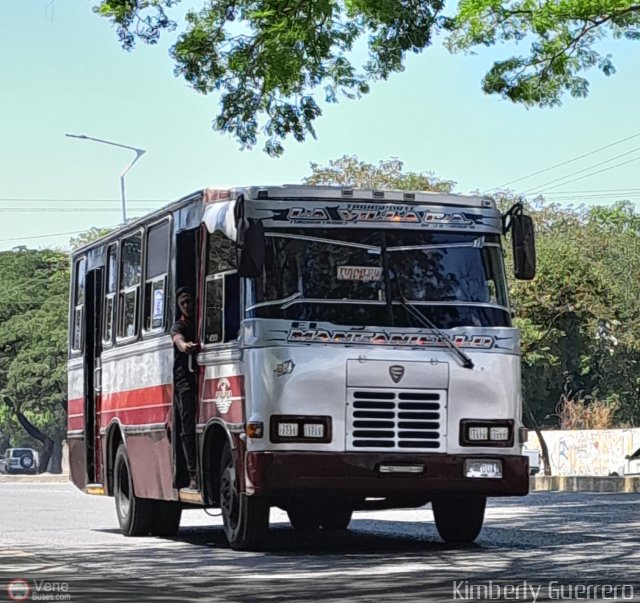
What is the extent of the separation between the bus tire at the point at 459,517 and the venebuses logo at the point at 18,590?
16.6 feet

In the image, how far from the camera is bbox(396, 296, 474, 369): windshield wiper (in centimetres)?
1507

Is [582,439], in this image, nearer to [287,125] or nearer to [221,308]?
[287,125]

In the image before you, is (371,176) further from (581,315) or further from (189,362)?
(189,362)

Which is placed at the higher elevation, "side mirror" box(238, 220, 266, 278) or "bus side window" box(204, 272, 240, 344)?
"side mirror" box(238, 220, 266, 278)

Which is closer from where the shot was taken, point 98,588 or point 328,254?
point 98,588

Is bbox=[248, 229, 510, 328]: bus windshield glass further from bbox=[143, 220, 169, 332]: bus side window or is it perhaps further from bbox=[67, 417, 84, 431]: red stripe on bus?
bbox=[67, 417, 84, 431]: red stripe on bus

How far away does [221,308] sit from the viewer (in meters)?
15.5

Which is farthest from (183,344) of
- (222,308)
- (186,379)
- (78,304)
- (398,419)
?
(78,304)

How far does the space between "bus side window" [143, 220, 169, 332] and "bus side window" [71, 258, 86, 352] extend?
10.7 ft

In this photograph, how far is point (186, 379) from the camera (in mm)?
16391

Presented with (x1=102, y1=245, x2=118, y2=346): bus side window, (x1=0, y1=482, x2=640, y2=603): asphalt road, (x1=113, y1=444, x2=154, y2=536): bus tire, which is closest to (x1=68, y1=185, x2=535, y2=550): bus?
(x1=0, y1=482, x2=640, y2=603): asphalt road

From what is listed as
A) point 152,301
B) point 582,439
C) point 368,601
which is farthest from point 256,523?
point 582,439

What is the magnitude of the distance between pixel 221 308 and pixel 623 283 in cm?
5434

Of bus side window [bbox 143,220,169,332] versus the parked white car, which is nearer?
bus side window [bbox 143,220,169,332]
